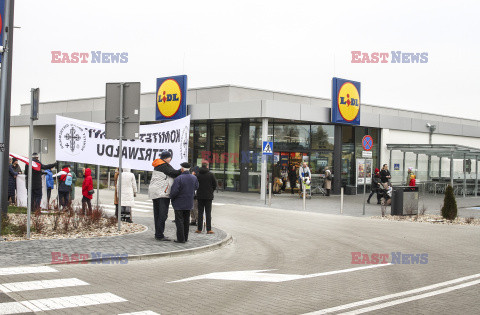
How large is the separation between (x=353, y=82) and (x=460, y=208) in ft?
32.3

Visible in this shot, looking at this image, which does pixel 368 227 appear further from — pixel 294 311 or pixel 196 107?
pixel 196 107

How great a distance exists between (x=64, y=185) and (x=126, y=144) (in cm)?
447

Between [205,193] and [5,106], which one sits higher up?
[5,106]

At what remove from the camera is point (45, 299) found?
6422mm

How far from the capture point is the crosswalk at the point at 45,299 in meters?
6.02

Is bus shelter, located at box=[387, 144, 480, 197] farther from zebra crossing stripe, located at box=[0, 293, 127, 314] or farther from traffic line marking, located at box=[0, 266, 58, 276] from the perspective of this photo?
zebra crossing stripe, located at box=[0, 293, 127, 314]

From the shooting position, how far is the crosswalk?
6.02m

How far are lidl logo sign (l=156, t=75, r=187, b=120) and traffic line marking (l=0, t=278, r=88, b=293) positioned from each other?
929 inches

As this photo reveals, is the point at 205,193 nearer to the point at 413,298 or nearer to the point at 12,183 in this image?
the point at 413,298

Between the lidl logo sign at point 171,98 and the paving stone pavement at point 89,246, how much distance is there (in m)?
19.1

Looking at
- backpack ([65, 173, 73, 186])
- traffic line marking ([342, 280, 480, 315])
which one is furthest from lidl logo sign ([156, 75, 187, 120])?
traffic line marking ([342, 280, 480, 315])

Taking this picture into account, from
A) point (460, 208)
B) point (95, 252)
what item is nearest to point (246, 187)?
point (460, 208)

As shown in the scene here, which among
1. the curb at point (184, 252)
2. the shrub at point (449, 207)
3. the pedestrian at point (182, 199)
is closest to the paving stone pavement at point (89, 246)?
the curb at point (184, 252)

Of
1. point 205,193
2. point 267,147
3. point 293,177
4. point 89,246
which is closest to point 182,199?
point 205,193
